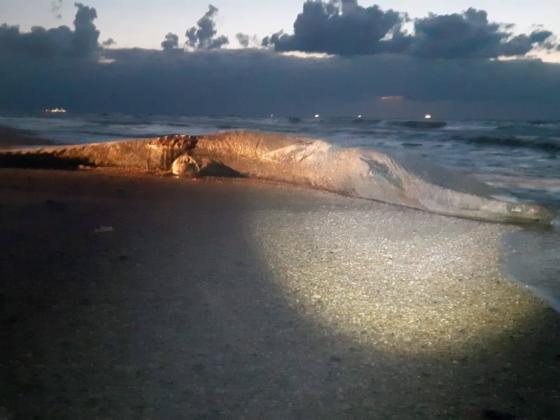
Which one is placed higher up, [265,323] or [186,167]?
[186,167]

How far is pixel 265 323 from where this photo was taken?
98.3 inches

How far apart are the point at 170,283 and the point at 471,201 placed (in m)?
→ 3.15

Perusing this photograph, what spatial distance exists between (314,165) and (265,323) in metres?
4.19

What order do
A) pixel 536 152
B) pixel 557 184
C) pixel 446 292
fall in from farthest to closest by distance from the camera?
pixel 536 152
pixel 557 184
pixel 446 292

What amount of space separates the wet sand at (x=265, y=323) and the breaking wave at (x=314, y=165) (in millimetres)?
617

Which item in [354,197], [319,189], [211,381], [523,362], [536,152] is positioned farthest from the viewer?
[536,152]

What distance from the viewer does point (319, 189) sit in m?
6.45

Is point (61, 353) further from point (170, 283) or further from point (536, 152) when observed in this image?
point (536, 152)

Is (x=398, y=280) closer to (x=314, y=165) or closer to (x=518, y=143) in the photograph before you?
(x=314, y=165)

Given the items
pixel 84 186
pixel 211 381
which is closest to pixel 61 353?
pixel 211 381

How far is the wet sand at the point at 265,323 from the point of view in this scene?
1874mm

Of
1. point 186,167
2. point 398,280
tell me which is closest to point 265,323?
point 398,280

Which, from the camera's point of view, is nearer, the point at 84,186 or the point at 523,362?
the point at 523,362

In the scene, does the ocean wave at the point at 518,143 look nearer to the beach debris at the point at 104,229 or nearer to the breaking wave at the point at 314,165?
the breaking wave at the point at 314,165
